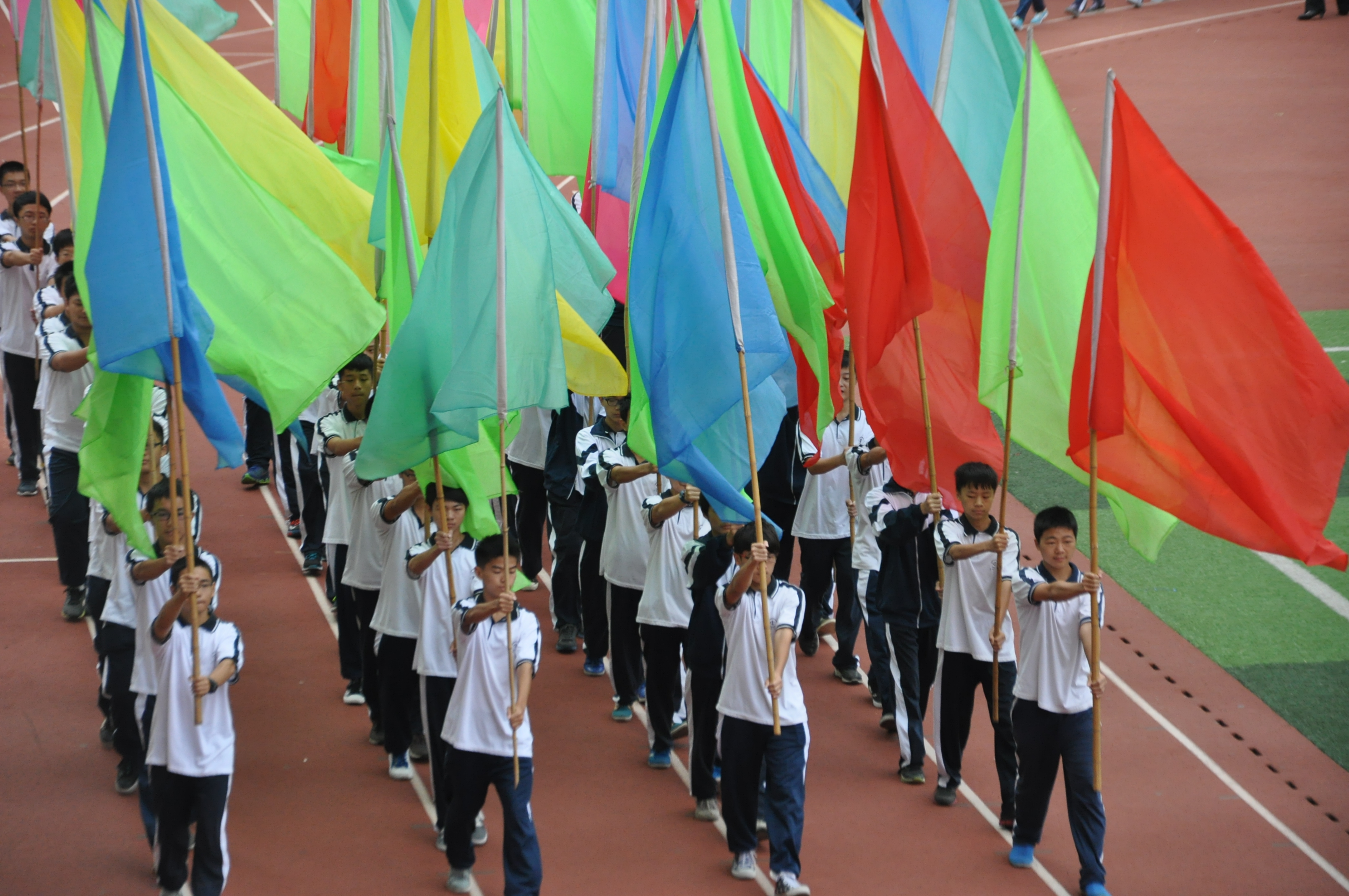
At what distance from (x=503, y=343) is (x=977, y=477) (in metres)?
2.59

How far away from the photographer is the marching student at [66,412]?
30.8 feet

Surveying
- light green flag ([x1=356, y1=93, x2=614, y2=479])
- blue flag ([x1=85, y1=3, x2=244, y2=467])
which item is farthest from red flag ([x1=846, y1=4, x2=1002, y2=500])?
blue flag ([x1=85, y1=3, x2=244, y2=467])

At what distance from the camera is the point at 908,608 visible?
8633 millimetres

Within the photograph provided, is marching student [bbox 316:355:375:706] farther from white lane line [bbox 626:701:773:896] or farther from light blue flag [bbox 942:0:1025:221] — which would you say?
light blue flag [bbox 942:0:1025:221]

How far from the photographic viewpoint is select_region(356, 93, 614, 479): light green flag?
24.4 feet

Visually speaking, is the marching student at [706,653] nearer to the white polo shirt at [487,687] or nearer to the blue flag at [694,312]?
the blue flag at [694,312]

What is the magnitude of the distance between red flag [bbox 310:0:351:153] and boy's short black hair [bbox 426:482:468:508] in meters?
5.17

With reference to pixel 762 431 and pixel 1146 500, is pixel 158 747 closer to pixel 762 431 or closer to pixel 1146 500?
pixel 762 431

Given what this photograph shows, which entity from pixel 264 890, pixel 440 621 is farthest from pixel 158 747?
pixel 440 621

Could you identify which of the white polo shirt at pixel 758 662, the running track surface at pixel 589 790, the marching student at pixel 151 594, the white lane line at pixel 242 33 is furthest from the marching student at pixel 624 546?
the white lane line at pixel 242 33

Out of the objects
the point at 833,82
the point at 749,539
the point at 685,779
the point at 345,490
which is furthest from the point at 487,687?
the point at 833,82

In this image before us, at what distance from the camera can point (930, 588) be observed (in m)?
8.62

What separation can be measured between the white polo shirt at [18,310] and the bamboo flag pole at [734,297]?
6271 millimetres

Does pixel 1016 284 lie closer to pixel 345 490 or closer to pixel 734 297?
pixel 734 297
